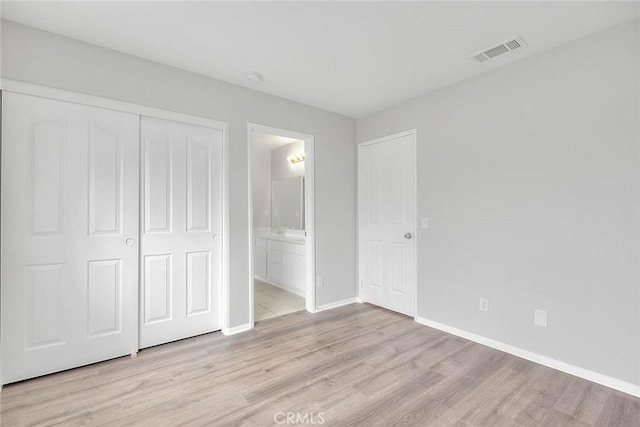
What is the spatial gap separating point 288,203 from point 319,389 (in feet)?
11.0

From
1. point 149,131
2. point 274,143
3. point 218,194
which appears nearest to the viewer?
point 149,131

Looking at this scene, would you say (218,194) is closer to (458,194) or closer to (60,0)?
(60,0)

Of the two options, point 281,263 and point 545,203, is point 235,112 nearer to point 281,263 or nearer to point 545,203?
point 281,263

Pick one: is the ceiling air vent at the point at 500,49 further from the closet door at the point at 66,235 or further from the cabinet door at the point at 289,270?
the cabinet door at the point at 289,270

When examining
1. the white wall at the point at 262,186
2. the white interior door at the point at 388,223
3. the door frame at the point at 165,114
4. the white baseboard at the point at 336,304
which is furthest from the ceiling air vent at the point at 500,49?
the white wall at the point at 262,186

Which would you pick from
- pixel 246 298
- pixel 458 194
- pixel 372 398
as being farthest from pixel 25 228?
pixel 458 194

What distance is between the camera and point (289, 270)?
436cm

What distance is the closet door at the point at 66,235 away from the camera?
2.01 metres

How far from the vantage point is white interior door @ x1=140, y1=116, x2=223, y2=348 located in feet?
8.38

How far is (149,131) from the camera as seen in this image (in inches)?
100

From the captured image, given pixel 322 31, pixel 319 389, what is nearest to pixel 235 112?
pixel 322 31

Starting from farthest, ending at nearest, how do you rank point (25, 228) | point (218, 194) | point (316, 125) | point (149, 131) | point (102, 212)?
point (316, 125)
point (218, 194)
point (149, 131)
point (102, 212)
point (25, 228)

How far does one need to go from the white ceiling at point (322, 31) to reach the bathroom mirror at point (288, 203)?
219 centimetres

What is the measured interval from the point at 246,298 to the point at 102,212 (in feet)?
4.85
